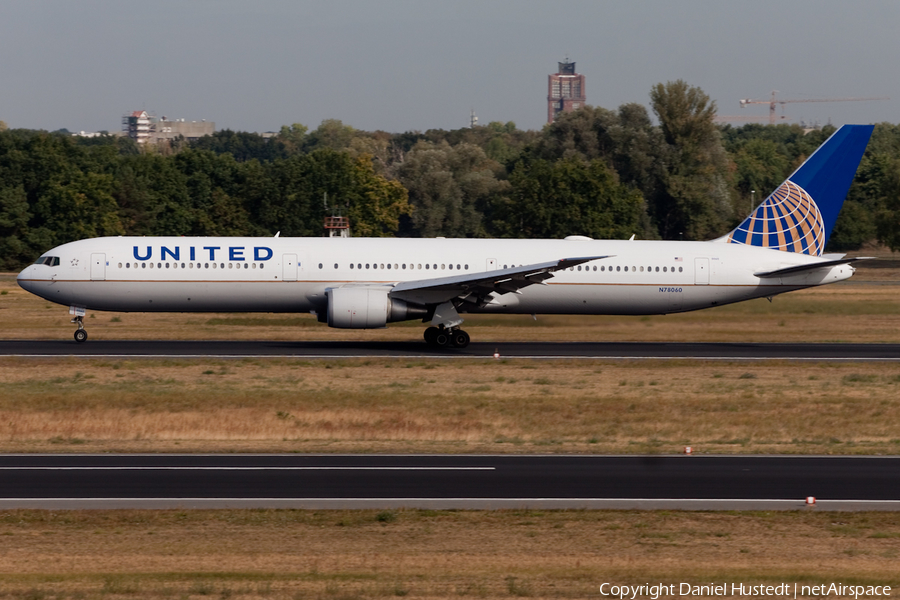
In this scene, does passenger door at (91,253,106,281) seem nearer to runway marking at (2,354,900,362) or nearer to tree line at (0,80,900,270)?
runway marking at (2,354,900,362)

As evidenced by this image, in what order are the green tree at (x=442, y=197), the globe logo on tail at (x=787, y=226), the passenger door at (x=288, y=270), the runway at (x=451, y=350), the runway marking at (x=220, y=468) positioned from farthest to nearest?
the green tree at (x=442, y=197) → the globe logo on tail at (x=787, y=226) → the passenger door at (x=288, y=270) → the runway at (x=451, y=350) → the runway marking at (x=220, y=468)

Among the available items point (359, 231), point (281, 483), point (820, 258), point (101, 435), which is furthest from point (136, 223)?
point (281, 483)

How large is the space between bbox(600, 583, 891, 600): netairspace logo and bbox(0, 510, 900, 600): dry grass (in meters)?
0.22

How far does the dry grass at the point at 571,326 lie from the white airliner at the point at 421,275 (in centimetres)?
221

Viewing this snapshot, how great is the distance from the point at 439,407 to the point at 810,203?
71.7 feet

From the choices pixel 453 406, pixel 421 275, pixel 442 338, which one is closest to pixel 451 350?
pixel 442 338

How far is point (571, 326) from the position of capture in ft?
126

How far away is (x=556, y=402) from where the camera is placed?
26.2 meters

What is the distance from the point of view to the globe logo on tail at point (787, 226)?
39.9 metres

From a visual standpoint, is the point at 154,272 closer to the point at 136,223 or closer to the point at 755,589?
the point at 755,589

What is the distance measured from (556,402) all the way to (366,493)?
10.4 m

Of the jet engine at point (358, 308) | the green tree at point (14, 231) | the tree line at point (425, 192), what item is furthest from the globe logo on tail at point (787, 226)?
the green tree at point (14, 231)

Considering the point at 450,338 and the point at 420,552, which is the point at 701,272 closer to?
the point at 450,338

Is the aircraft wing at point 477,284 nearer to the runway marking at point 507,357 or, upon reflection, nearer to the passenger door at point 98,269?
the runway marking at point 507,357
